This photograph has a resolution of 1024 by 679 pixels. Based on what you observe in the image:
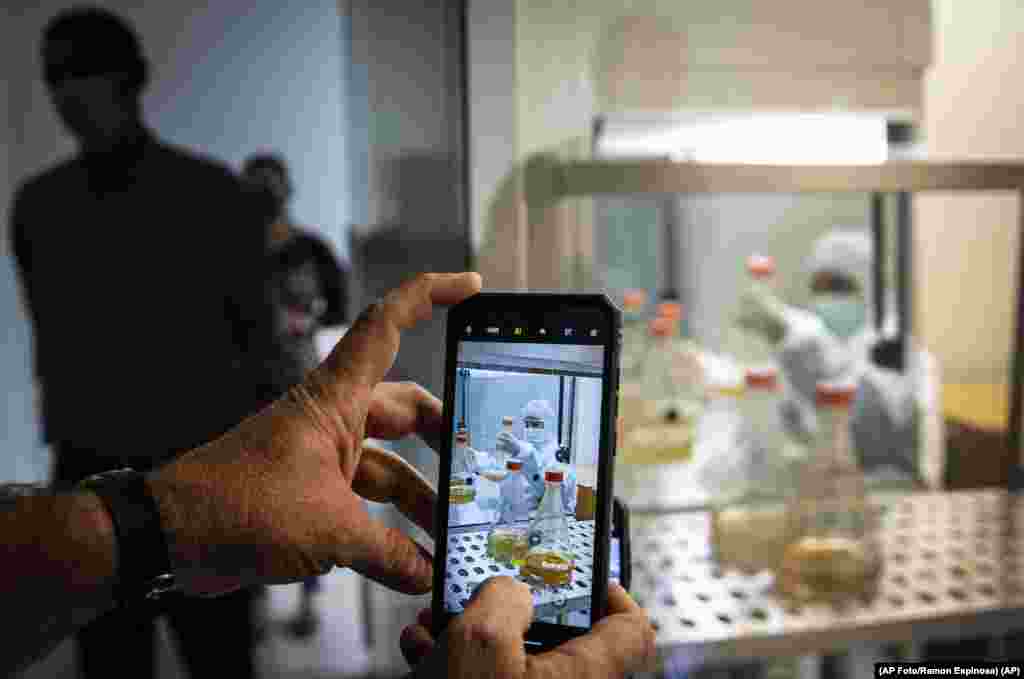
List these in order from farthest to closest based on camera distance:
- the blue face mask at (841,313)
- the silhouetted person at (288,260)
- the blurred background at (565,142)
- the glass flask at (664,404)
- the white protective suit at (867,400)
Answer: the silhouetted person at (288,260), the blue face mask at (841,313), the white protective suit at (867,400), the glass flask at (664,404), the blurred background at (565,142)

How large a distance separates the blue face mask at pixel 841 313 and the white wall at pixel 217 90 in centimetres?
76

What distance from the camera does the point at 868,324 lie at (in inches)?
45.4

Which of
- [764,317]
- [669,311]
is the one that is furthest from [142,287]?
[764,317]

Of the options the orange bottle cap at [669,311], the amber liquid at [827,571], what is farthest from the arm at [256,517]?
the orange bottle cap at [669,311]

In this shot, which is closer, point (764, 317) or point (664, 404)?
point (664, 404)

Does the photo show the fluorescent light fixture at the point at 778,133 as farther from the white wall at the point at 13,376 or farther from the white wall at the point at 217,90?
the white wall at the point at 13,376

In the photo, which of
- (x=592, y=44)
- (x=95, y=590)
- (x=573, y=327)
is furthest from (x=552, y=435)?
(x=592, y=44)

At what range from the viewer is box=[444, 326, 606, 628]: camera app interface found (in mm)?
367

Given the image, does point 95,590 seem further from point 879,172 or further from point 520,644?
point 879,172

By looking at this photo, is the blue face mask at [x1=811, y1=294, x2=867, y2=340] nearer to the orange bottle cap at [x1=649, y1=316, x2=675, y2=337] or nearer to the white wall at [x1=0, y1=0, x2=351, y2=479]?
the orange bottle cap at [x1=649, y1=316, x2=675, y2=337]

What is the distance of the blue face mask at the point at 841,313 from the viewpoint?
42.6 inches

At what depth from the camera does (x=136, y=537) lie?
34cm

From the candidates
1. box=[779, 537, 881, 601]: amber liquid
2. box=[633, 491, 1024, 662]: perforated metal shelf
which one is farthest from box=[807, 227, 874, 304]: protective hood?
box=[779, 537, 881, 601]: amber liquid

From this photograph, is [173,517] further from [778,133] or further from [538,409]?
[778,133]
